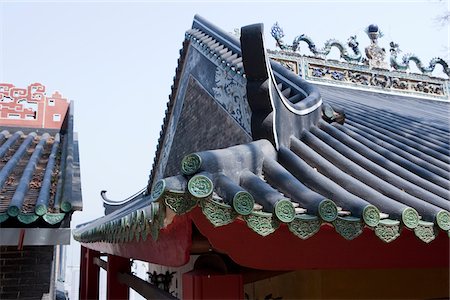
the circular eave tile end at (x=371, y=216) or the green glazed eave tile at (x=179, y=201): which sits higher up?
the green glazed eave tile at (x=179, y=201)

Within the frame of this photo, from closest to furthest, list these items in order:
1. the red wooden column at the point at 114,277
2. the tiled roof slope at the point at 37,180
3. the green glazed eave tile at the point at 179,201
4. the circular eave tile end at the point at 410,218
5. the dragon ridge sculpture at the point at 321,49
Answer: the green glazed eave tile at the point at 179,201 < the circular eave tile end at the point at 410,218 < the tiled roof slope at the point at 37,180 < the red wooden column at the point at 114,277 < the dragon ridge sculpture at the point at 321,49

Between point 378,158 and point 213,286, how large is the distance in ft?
5.11

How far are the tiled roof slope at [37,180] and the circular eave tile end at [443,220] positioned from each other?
2.37 metres

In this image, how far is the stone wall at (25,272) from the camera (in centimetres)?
427

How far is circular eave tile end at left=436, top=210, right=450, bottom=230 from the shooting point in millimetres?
2043

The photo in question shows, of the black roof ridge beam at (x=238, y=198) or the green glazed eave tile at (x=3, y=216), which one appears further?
the green glazed eave tile at (x=3, y=216)

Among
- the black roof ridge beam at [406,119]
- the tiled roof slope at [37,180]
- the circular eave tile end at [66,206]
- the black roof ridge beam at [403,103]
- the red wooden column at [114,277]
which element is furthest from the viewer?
the black roof ridge beam at [403,103]

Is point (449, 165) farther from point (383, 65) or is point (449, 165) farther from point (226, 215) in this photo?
point (383, 65)

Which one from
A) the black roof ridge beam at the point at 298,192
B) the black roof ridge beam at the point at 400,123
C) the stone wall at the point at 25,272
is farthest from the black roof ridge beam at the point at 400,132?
the stone wall at the point at 25,272

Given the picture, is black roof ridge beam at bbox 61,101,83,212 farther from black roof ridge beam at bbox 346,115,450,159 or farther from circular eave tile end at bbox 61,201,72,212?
black roof ridge beam at bbox 346,115,450,159

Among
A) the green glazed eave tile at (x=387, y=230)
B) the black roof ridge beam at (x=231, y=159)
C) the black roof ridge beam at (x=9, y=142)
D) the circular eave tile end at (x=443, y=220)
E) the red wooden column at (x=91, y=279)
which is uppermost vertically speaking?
the black roof ridge beam at (x=9, y=142)

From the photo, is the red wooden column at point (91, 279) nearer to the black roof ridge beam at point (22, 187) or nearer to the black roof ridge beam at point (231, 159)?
the black roof ridge beam at point (22, 187)

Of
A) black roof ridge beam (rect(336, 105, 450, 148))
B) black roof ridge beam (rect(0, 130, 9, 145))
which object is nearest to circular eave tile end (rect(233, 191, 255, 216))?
black roof ridge beam (rect(336, 105, 450, 148))

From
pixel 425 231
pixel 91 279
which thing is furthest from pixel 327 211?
pixel 91 279
